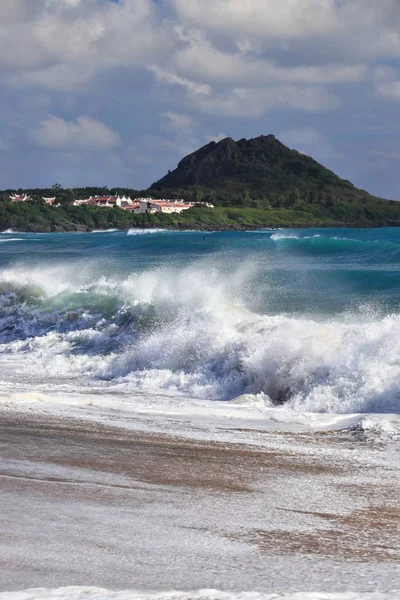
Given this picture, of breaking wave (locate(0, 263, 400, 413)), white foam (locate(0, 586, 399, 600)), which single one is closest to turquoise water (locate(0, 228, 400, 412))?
breaking wave (locate(0, 263, 400, 413))

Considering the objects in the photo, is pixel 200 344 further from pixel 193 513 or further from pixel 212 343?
pixel 193 513

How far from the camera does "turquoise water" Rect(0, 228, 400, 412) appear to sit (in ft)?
47.7

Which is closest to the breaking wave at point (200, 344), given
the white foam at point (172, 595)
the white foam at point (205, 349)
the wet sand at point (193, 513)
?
the white foam at point (205, 349)

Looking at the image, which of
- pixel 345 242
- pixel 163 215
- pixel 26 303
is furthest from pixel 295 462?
pixel 163 215

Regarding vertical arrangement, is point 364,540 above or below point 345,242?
below

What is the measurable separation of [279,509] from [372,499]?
3.31 ft

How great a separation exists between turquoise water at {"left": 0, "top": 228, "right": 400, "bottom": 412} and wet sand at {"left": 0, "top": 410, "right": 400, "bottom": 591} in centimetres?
332

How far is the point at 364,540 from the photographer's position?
720 centimetres

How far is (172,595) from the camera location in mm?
5977

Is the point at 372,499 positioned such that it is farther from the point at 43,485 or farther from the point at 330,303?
the point at 330,303

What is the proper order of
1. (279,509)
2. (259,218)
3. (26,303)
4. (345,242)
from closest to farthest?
(279,509), (26,303), (345,242), (259,218)

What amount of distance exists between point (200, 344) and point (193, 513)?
995 centimetres

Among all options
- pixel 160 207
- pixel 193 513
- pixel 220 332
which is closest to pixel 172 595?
→ pixel 193 513

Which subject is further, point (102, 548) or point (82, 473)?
point (82, 473)
